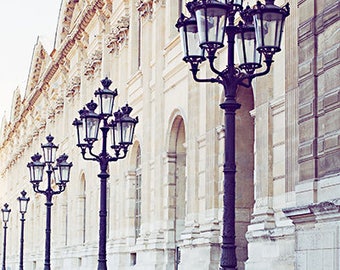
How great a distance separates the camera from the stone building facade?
1369 cm

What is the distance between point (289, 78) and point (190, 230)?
7427 mm

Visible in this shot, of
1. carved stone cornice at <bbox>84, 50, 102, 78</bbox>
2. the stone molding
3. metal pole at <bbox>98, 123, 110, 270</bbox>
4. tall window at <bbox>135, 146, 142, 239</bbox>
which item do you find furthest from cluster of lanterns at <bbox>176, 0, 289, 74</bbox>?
carved stone cornice at <bbox>84, 50, 102, 78</bbox>

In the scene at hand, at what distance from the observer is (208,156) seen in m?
23.0

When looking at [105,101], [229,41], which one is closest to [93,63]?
[105,101]

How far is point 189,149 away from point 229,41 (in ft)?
42.4

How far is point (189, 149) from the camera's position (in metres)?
24.7

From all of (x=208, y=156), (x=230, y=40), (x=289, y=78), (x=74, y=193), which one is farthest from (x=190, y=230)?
(x=74, y=193)

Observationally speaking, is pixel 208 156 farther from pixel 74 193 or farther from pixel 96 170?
pixel 74 193

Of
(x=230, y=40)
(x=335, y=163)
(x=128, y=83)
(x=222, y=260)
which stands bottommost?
(x=222, y=260)

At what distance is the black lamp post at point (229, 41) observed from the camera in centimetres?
1130

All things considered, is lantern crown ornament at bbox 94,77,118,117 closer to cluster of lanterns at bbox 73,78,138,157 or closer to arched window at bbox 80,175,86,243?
cluster of lanterns at bbox 73,78,138,157

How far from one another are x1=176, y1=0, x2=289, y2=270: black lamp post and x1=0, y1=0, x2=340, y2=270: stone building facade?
6.09 ft

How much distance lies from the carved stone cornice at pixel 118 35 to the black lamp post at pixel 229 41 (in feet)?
73.6

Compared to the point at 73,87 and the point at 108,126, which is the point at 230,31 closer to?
the point at 108,126
